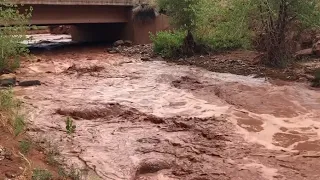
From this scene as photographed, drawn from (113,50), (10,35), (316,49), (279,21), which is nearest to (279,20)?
(279,21)

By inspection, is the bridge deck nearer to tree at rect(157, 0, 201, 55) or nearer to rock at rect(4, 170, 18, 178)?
tree at rect(157, 0, 201, 55)

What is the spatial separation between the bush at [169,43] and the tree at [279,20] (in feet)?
14.6

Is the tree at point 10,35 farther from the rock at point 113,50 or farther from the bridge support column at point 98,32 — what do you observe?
the bridge support column at point 98,32

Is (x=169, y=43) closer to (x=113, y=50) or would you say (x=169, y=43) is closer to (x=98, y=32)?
(x=113, y=50)

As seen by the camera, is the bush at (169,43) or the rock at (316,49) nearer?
the rock at (316,49)

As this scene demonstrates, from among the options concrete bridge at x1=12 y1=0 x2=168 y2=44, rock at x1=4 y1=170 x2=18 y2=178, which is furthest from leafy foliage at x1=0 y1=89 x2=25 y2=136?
concrete bridge at x1=12 y1=0 x2=168 y2=44

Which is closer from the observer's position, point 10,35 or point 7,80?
point 7,80

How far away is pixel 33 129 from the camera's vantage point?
8.77 meters

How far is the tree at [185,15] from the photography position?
61.5 feet

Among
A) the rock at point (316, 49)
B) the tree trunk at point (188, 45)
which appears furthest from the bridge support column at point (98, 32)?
the rock at point (316, 49)

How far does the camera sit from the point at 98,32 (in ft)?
101

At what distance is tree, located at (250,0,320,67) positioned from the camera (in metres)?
15.4

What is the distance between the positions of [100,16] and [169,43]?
606cm

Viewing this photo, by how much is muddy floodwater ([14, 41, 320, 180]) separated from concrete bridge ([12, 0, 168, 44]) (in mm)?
6603
